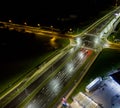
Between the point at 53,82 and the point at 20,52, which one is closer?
the point at 53,82

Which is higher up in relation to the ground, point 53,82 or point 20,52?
point 20,52

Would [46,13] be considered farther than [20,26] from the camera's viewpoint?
Yes

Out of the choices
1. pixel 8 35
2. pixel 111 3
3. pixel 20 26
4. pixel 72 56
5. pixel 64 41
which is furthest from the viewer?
pixel 111 3

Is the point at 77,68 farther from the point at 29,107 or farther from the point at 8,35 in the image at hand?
the point at 8,35

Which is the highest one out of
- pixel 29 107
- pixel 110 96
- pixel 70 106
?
pixel 110 96

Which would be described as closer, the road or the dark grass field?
the road

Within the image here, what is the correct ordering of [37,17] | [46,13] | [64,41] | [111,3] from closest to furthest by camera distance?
1. [64,41]
2. [37,17]
3. [46,13]
4. [111,3]

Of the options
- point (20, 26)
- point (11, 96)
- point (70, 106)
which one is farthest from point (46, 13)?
point (70, 106)

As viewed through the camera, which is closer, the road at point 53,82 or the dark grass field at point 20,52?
the road at point 53,82
